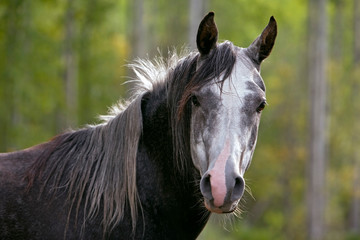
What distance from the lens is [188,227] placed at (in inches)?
182

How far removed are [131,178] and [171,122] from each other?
0.54m

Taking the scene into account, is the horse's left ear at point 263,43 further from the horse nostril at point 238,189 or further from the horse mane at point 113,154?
the horse nostril at point 238,189

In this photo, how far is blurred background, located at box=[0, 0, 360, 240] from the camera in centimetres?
1873

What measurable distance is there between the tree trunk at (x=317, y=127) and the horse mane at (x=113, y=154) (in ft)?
60.8

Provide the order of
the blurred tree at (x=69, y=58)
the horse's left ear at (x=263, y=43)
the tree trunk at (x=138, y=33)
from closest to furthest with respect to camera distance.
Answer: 1. the horse's left ear at (x=263, y=43)
2. the tree trunk at (x=138, y=33)
3. the blurred tree at (x=69, y=58)

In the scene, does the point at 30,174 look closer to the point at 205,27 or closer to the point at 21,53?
the point at 205,27

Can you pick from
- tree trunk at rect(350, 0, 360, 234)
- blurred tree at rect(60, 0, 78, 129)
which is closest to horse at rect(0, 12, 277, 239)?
blurred tree at rect(60, 0, 78, 129)

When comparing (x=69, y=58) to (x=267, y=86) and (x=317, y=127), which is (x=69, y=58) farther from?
(x=267, y=86)

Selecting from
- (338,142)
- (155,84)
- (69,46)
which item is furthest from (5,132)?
(338,142)

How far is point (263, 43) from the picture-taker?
4762 mm

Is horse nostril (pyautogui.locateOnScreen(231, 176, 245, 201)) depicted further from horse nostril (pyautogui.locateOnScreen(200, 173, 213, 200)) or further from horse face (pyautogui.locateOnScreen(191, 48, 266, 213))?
horse nostril (pyautogui.locateOnScreen(200, 173, 213, 200))

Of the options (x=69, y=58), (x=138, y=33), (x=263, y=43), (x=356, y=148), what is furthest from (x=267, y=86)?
(x=263, y=43)

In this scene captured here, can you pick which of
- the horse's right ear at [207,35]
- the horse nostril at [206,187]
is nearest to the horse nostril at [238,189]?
the horse nostril at [206,187]

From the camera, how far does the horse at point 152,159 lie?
4.31m
